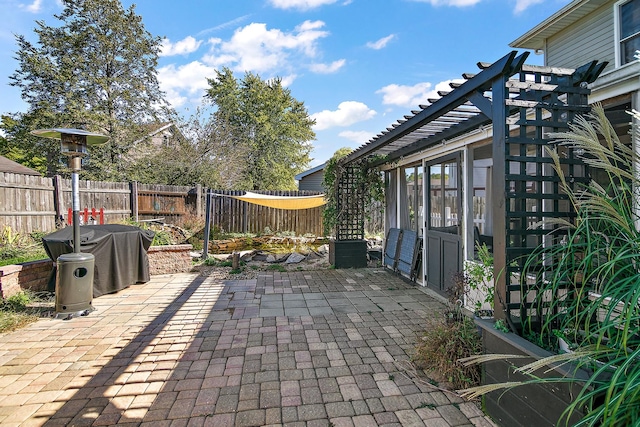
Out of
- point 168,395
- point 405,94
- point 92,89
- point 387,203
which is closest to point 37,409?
point 168,395

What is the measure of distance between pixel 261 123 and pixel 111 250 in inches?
595

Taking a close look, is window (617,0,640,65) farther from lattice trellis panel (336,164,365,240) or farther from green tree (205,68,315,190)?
green tree (205,68,315,190)

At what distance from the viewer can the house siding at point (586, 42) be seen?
4773 mm

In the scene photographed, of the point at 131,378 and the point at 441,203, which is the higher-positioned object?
the point at 441,203

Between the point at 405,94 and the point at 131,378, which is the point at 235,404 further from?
the point at 405,94

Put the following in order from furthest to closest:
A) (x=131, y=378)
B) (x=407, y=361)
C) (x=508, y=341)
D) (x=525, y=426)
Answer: (x=407, y=361), (x=131, y=378), (x=508, y=341), (x=525, y=426)

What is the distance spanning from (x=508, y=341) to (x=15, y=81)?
17008mm

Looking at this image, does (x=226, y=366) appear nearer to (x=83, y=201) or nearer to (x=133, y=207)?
(x=83, y=201)

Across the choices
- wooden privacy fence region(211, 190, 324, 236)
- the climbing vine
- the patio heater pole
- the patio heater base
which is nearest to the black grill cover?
the patio heater pole

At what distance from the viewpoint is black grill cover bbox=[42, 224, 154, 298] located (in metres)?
4.19

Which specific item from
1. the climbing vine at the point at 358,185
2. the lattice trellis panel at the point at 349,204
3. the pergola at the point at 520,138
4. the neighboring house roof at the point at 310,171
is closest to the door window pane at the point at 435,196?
the climbing vine at the point at 358,185

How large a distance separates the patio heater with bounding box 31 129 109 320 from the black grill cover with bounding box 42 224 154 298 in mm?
424

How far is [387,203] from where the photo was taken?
22.2 ft

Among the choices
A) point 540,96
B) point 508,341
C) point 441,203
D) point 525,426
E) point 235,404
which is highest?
point 540,96
